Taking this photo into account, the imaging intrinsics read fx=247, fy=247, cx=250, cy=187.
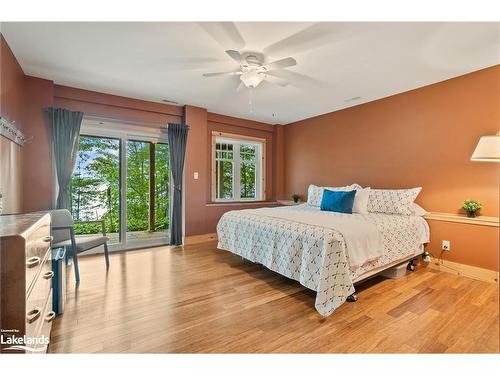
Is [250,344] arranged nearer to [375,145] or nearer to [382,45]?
[382,45]

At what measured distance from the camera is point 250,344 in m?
1.65

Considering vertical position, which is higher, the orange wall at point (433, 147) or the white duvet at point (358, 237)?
the orange wall at point (433, 147)

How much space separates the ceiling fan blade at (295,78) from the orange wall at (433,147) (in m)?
1.29

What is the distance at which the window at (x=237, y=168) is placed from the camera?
502 centimetres

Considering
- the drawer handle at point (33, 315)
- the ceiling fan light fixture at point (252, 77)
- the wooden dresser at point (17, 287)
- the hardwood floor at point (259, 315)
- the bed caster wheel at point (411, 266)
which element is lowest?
the hardwood floor at point (259, 315)

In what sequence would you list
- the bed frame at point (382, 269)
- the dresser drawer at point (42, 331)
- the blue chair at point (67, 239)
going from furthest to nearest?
1. the blue chair at point (67, 239)
2. the bed frame at point (382, 269)
3. the dresser drawer at point (42, 331)

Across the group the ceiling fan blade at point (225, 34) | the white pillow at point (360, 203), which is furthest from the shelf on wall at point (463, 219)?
the ceiling fan blade at point (225, 34)

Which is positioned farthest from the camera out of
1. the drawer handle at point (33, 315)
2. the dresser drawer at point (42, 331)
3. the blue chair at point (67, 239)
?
the blue chair at point (67, 239)

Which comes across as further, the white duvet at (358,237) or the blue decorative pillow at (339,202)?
the blue decorative pillow at (339,202)

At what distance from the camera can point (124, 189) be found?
13.0 ft

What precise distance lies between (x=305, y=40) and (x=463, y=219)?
8.90 feet

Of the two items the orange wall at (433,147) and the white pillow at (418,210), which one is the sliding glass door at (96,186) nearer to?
the orange wall at (433,147)

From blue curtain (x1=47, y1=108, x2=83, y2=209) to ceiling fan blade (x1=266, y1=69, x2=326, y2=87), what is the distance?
8.93 ft

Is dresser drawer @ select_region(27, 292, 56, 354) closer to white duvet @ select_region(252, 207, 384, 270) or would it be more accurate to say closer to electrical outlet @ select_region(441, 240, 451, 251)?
white duvet @ select_region(252, 207, 384, 270)
